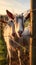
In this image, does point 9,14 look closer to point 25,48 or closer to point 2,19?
point 2,19

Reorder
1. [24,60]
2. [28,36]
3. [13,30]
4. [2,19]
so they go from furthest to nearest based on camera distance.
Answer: [2,19]
[13,30]
[24,60]
[28,36]

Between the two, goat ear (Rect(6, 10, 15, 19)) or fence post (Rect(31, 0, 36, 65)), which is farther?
goat ear (Rect(6, 10, 15, 19))

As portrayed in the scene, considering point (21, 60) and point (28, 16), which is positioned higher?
point (28, 16)

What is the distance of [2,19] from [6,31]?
0.19 meters

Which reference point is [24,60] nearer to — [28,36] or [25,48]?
[25,48]

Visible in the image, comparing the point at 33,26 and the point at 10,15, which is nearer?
the point at 33,26

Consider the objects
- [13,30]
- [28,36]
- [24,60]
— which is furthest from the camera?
[13,30]

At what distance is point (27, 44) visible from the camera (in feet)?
8.38

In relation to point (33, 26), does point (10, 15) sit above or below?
above

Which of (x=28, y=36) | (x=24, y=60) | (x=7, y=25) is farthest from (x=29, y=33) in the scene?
(x=7, y=25)

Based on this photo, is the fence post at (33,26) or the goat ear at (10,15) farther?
the goat ear at (10,15)

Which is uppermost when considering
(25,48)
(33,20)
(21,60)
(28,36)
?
(33,20)

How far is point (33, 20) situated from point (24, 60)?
62 centimetres

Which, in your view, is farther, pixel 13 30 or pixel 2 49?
pixel 2 49
